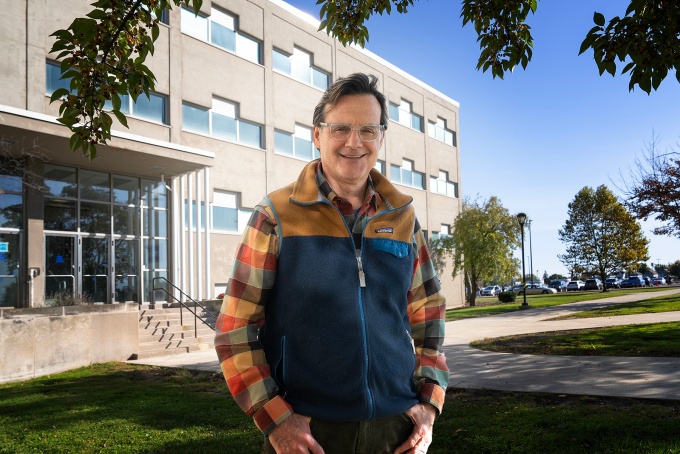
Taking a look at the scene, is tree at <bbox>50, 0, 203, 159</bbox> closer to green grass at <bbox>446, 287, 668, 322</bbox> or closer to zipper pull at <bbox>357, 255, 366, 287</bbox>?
zipper pull at <bbox>357, 255, 366, 287</bbox>

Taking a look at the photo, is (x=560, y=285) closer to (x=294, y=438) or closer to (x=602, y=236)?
(x=602, y=236)

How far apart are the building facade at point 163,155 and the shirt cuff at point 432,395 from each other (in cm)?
1360

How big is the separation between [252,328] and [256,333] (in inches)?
1.2

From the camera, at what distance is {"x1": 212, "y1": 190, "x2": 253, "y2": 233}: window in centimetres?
2128

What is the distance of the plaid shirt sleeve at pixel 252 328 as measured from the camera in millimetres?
1989

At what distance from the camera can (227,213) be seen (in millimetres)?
21734

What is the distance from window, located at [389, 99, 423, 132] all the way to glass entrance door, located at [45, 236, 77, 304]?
21.5 metres

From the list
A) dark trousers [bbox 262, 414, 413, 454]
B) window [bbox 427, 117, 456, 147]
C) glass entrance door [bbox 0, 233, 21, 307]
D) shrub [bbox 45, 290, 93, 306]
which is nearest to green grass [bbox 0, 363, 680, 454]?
dark trousers [bbox 262, 414, 413, 454]

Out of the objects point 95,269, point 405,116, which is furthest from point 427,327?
point 405,116

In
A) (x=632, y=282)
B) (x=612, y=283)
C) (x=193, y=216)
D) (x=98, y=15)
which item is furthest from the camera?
(x=632, y=282)

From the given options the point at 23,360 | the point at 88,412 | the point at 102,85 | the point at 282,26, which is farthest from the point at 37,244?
the point at 282,26

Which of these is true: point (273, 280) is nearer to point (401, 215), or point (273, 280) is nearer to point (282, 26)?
point (401, 215)

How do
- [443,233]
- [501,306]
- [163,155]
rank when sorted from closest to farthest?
[163,155]
[501,306]
[443,233]

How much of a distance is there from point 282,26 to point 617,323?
1874 cm
